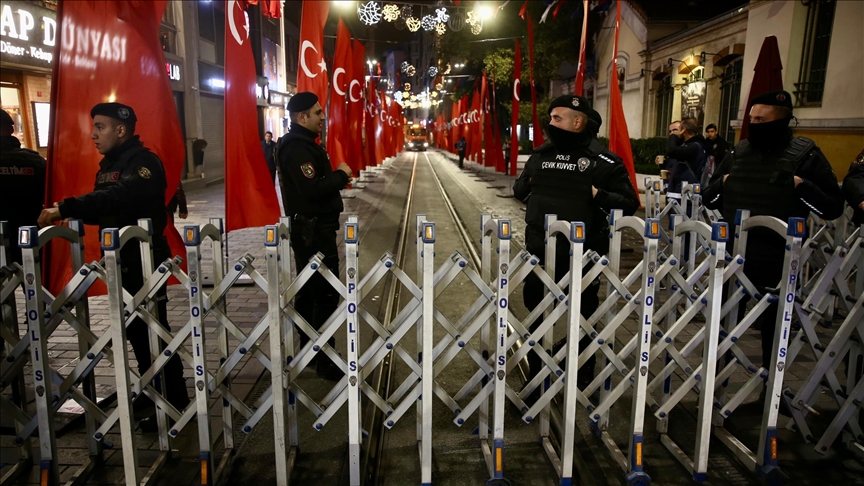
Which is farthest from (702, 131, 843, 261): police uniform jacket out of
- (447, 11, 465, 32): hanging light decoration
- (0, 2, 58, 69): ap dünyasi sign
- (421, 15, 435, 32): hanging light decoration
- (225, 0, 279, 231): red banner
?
(421, 15, 435, 32): hanging light decoration

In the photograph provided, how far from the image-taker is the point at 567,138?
412 cm

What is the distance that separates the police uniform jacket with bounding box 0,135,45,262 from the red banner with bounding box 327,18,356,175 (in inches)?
311

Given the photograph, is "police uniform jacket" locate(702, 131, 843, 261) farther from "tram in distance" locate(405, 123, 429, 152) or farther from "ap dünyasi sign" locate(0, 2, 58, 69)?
"tram in distance" locate(405, 123, 429, 152)

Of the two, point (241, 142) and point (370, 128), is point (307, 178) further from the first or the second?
point (370, 128)

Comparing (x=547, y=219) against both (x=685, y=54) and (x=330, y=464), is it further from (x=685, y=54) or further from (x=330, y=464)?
(x=685, y=54)

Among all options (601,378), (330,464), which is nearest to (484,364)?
(601,378)

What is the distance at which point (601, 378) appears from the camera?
3.75 m

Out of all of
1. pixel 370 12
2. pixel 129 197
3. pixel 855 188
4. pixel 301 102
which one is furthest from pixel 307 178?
pixel 370 12

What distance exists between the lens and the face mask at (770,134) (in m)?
4.04

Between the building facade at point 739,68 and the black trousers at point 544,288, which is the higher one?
the building facade at point 739,68

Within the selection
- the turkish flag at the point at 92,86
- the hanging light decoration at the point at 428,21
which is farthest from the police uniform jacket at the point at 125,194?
the hanging light decoration at the point at 428,21

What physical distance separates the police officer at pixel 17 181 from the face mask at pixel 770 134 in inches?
230

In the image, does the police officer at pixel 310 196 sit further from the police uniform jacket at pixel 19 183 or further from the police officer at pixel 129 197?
the police uniform jacket at pixel 19 183

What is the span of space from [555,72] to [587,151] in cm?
2593
